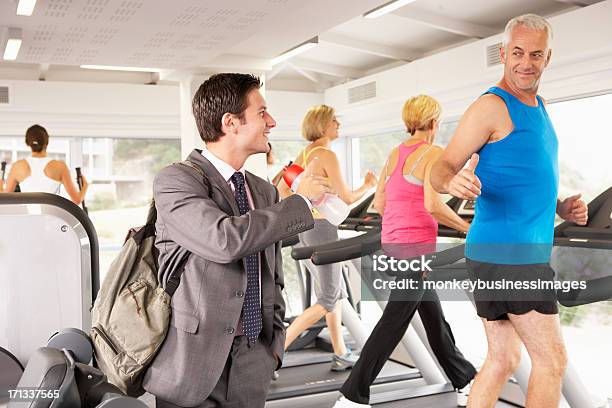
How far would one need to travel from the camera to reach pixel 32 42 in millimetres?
4676

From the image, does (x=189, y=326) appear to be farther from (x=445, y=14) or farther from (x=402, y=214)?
(x=445, y=14)

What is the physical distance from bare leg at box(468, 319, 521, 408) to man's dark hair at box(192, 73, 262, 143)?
106 centimetres

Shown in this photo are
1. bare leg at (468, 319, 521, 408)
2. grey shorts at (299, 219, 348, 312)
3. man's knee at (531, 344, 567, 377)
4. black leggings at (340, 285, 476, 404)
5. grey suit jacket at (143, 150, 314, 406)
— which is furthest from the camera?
grey shorts at (299, 219, 348, 312)

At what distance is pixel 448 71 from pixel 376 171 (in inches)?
90.9

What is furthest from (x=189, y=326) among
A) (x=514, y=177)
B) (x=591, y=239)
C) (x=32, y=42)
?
(x=32, y=42)

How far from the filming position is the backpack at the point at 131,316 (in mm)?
1678

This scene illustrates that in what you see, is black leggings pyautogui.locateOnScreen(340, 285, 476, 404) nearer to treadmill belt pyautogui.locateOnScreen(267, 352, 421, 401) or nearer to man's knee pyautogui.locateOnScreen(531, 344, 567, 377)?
treadmill belt pyautogui.locateOnScreen(267, 352, 421, 401)

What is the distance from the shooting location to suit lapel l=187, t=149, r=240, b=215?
1.77 meters

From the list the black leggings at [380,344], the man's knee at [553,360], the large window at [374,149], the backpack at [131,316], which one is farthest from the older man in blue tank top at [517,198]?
the large window at [374,149]

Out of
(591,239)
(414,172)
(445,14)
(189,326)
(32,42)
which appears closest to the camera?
(189,326)

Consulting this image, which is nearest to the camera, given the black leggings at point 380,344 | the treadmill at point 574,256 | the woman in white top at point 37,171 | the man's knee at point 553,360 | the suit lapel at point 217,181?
the suit lapel at point 217,181

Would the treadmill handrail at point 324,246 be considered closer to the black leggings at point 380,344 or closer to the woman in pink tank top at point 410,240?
the woman in pink tank top at point 410,240

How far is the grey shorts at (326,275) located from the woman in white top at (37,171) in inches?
82.9

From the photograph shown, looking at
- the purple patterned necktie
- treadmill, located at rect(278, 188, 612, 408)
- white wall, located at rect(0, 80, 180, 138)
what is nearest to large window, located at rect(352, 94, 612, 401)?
treadmill, located at rect(278, 188, 612, 408)
